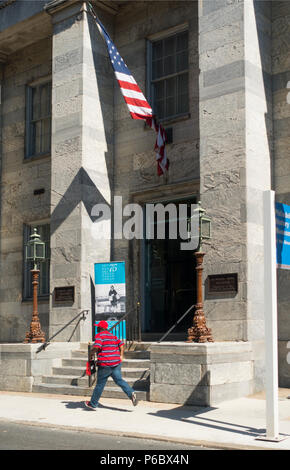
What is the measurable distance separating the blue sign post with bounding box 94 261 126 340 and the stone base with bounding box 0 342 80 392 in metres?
1.57

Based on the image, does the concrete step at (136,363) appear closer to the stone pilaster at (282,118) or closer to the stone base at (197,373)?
the stone base at (197,373)

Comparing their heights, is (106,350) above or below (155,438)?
above

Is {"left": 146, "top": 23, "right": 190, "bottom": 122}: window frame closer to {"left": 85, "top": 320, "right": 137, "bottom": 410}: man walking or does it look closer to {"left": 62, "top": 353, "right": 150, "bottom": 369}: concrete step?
{"left": 62, "top": 353, "right": 150, "bottom": 369}: concrete step

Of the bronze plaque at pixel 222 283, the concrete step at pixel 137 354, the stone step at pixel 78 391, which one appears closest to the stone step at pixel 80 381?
the stone step at pixel 78 391

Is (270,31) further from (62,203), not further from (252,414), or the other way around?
(252,414)

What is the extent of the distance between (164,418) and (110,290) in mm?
6101

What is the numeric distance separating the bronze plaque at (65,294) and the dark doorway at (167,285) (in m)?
1.96

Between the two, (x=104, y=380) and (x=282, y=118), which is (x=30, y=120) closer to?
(x=282, y=118)

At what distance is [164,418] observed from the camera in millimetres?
11016

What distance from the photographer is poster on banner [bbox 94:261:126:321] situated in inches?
654

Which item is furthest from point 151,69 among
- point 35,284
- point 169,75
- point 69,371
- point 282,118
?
point 69,371

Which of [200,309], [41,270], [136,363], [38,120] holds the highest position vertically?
[38,120]

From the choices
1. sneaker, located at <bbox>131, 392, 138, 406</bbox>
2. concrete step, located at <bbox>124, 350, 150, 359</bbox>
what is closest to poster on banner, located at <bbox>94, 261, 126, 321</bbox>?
concrete step, located at <bbox>124, 350, 150, 359</bbox>

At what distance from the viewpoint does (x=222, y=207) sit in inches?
566
